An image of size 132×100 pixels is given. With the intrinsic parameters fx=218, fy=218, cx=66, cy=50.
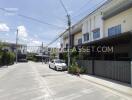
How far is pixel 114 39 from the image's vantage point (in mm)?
19047

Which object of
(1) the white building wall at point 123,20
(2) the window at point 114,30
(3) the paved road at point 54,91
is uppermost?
(1) the white building wall at point 123,20

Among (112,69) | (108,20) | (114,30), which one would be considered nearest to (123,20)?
(114,30)

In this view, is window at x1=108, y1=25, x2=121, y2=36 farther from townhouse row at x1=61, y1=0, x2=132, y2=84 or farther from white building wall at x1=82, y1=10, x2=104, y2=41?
white building wall at x1=82, y1=10, x2=104, y2=41

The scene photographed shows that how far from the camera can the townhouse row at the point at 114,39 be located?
55.5ft

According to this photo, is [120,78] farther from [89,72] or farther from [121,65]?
[89,72]

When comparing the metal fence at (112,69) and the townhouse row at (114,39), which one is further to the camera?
the townhouse row at (114,39)

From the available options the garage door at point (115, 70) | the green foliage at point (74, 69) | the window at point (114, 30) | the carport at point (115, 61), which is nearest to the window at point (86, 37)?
the carport at point (115, 61)

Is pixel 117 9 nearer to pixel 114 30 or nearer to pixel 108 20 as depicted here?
pixel 114 30

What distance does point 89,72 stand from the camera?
24188 mm

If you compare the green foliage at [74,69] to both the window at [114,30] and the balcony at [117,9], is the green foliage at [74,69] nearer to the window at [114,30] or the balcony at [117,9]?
the window at [114,30]

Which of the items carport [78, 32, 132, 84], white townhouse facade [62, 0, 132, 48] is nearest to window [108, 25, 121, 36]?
white townhouse facade [62, 0, 132, 48]

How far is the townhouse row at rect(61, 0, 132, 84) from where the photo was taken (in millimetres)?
16922

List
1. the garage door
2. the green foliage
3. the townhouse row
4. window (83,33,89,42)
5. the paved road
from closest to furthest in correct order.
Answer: the paved road < the garage door < the townhouse row < the green foliage < window (83,33,89,42)

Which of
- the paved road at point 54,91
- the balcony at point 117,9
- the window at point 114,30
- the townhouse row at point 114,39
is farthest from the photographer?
the window at point 114,30
